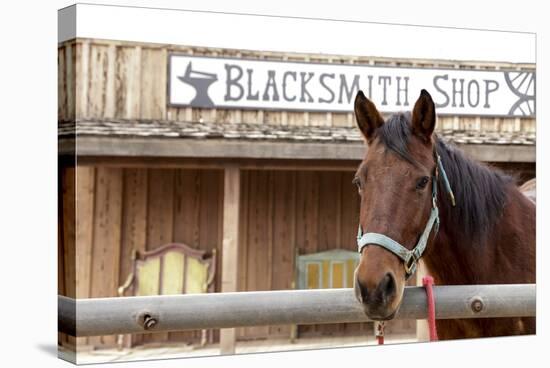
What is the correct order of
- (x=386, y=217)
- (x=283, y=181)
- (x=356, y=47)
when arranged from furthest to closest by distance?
1. (x=283, y=181)
2. (x=356, y=47)
3. (x=386, y=217)

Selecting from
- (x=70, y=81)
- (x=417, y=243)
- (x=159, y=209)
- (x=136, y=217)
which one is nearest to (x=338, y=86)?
(x=159, y=209)

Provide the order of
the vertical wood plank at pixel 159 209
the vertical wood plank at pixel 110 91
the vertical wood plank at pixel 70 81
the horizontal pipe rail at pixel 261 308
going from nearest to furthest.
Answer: the horizontal pipe rail at pixel 261 308 → the vertical wood plank at pixel 70 81 → the vertical wood plank at pixel 110 91 → the vertical wood plank at pixel 159 209

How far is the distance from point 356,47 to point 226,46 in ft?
3.50

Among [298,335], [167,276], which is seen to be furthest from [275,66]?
[298,335]

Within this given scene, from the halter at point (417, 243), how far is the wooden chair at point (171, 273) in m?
4.55

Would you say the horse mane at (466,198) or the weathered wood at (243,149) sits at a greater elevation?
the weathered wood at (243,149)

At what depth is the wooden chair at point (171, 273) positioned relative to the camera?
24.3ft

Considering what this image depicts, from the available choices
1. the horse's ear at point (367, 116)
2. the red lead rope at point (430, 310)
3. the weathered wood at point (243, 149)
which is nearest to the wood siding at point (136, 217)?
the weathered wood at point (243, 149)

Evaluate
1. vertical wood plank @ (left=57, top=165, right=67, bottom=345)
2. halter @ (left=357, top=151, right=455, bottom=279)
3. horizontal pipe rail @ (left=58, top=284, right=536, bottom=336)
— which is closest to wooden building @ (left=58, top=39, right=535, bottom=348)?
vertical wood plank @ (left=57, top=165, right=67, bottom=345)

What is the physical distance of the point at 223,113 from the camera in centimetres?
673

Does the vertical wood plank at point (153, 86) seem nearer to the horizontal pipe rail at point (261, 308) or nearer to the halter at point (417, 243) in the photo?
the horizontal pipe rail at point (261, 308)

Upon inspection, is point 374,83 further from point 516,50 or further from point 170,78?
point 170,78

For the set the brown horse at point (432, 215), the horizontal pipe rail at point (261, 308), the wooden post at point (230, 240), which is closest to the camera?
the brown horse at point (432, 215)

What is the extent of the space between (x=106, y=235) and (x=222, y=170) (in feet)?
4.34
